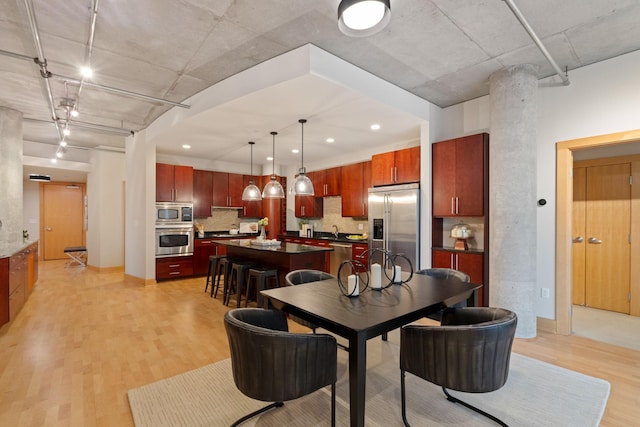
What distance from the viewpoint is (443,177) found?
4359mm

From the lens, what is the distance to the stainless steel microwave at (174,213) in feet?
20.0

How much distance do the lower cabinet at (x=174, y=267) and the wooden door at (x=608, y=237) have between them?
22.7ft

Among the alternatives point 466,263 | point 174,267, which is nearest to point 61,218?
point 174,267

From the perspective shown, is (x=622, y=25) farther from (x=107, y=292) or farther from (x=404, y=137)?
(x=107, y=292)

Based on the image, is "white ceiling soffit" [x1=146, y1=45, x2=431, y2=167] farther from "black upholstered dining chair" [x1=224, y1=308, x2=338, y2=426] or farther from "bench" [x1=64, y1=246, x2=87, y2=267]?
"bench" [x1=64, y1=246, x2=87, y2=267]

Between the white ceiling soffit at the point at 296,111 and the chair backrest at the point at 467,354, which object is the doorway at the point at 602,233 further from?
the chair backrest at the point at 467,354

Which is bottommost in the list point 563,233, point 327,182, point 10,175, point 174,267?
point 174,267

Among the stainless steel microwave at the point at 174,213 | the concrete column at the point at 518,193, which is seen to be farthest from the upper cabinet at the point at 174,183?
the concrete column at the point at 518,193

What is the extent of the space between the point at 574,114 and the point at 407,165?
2.07m

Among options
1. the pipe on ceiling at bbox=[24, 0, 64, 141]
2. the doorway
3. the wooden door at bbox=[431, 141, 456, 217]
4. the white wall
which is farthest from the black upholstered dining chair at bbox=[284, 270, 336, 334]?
the doorway

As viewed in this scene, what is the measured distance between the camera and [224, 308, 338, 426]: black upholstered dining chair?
5.19 ft

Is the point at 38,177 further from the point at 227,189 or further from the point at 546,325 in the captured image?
the point at 546,325

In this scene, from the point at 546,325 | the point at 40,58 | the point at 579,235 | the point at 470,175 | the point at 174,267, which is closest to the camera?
the point at 40,58

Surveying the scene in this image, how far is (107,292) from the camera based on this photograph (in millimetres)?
5391
